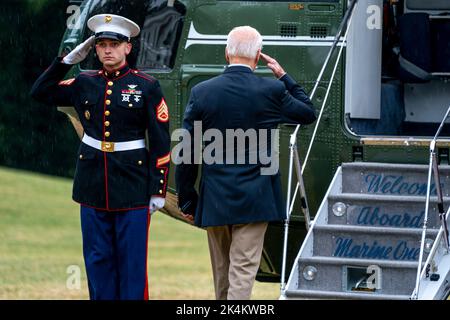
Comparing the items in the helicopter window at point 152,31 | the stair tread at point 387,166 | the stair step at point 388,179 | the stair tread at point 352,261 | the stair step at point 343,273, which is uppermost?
the helicopter window at point 152,31

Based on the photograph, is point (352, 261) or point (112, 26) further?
point (352, 261)

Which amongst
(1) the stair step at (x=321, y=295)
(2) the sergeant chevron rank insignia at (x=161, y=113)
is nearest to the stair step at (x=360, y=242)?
(1) the stair step at (x=321, y=295)

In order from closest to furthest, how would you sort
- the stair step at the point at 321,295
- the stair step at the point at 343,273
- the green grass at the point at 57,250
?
the stair step at the point at 321,295 < the stair step at the point at 343,273 < the green grass at the point at 57,250

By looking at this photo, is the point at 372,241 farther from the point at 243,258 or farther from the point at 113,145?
the point at 113,145

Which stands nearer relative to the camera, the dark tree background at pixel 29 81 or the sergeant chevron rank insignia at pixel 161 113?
the sergeant chevron rank insignia at pixel 161 113

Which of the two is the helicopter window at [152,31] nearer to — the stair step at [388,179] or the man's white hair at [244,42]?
the stair step at [388,179]

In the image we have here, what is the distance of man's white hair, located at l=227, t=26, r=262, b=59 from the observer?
8359mm

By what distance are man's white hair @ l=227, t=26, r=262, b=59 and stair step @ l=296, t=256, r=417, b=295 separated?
1.38 metres

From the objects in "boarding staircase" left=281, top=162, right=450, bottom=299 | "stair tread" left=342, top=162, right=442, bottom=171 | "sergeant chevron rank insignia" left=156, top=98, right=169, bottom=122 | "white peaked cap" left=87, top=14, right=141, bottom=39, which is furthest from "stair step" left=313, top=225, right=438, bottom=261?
"white peaked cap" left=87, top=14, right=141, bottom=39

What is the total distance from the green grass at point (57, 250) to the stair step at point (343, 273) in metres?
5.97

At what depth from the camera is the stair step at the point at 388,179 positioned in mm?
9484

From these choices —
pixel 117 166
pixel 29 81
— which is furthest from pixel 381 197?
pixel 29 81

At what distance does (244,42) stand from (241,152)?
631 mm

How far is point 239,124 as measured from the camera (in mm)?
8359
